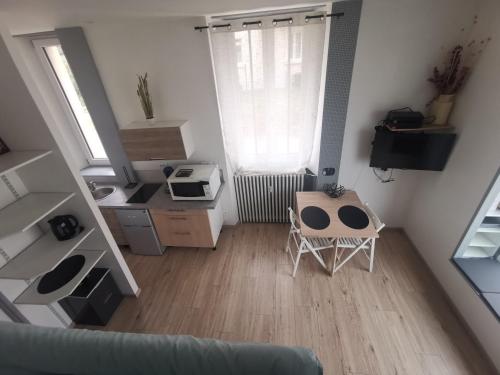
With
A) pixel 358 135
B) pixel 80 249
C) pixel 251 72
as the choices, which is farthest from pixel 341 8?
pixel 80 249

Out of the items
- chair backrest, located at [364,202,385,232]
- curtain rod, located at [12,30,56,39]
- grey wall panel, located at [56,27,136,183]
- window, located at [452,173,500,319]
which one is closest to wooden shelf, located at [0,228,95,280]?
grey wall panel, located at [56,27,136,183]

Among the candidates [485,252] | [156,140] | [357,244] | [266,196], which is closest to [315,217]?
[357,244]

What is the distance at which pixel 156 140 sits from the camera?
237cm

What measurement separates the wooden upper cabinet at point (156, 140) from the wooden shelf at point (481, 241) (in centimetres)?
301

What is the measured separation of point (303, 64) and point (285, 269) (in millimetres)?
2282

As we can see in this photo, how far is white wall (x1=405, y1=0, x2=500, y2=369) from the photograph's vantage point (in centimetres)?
173

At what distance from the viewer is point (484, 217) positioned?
1918mm

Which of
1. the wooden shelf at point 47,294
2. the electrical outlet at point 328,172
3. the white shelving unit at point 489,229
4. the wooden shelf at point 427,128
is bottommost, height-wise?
the wooden shelf at point 47,294

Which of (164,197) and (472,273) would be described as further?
(164,197)

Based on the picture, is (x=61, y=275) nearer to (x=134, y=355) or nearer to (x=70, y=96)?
(x=134, y=355)

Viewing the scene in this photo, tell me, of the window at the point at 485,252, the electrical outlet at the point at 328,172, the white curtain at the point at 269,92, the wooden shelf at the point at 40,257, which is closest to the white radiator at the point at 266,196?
the white curtain at the point at 269,92

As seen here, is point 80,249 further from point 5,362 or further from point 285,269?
point 285,269

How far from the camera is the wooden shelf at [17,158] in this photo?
4.48 ft

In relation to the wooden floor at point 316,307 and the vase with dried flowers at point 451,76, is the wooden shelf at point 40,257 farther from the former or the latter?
the vase with dried flowers at point 451,76
